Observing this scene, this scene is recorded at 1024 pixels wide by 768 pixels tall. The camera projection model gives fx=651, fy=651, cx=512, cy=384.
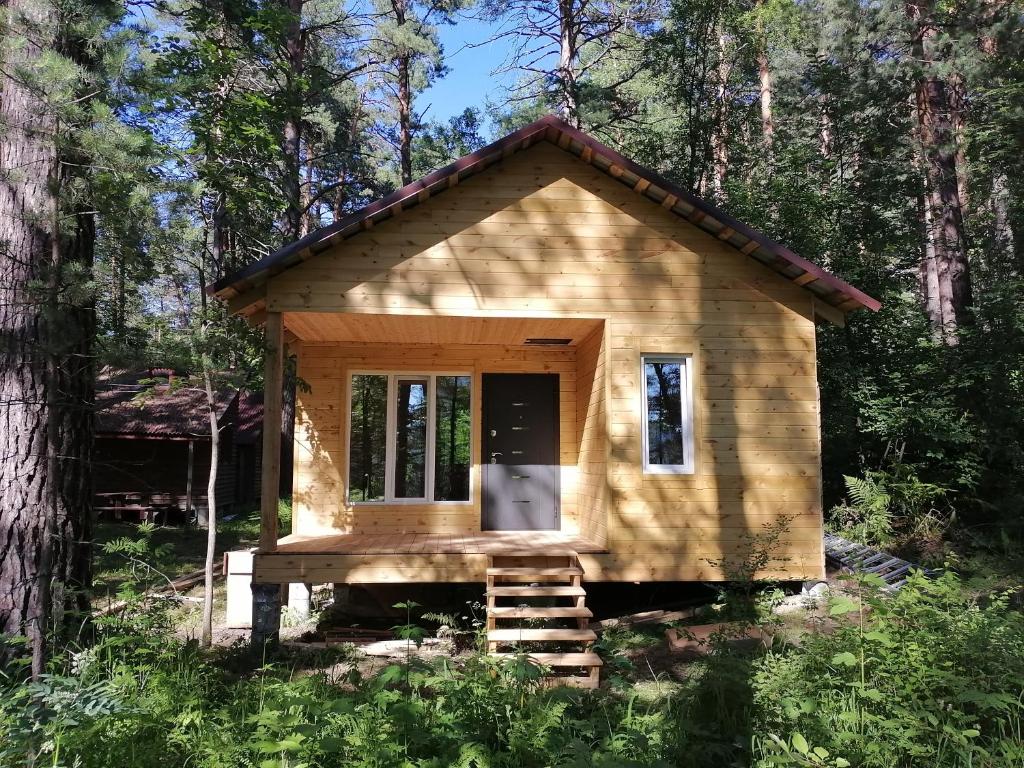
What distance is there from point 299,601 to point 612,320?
5.22 m

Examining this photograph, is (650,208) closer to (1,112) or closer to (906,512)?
(1,112)

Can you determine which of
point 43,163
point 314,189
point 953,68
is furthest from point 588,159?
point 314,189

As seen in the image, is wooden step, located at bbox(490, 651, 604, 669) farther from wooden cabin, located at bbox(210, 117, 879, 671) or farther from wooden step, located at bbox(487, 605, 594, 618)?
wooden cabin, located at bbox(210, 117, 879, 671)

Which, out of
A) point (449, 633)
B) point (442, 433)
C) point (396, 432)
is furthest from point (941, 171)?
point (449, 633)

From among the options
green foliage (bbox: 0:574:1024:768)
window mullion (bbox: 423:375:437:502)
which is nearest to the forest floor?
green foliage (bbox: 0:574:1024:768)

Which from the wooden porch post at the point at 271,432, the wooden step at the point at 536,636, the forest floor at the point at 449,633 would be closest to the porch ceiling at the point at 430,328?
the wooden porch post at the point at 271,432

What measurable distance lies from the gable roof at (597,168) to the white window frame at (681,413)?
1.45 meters

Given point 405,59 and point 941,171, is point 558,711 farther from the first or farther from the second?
point 405,59

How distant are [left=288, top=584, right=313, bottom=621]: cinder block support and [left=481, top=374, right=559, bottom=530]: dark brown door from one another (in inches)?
96.0

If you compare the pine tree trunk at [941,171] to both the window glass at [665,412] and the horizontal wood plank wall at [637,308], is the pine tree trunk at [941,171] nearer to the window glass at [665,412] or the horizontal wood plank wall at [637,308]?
the horizontal wood plank wall at [637,308]

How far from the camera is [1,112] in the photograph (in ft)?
14.8

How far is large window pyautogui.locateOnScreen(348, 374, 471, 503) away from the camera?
8797 millimetres

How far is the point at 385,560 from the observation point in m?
6.76

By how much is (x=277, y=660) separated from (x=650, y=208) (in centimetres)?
602
